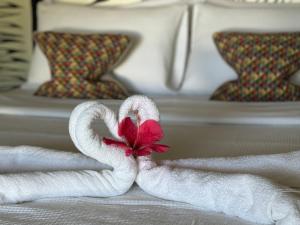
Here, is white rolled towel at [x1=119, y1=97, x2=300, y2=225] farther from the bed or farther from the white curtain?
the white curtain

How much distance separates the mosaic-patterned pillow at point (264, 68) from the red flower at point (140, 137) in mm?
1058

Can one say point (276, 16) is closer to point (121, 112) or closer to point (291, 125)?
point (291, 125)

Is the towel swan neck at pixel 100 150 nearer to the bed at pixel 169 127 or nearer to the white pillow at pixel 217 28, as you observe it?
the bed at pixel 169 127

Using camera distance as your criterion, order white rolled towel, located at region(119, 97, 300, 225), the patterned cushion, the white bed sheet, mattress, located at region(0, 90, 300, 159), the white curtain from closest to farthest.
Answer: white rolled towel, located at region(119, 97, 300, 225), mattress, located at region(0, 90, 300, 159), the white bed sheet, the patterned cushion, the white curtain

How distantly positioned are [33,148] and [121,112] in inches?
10.4

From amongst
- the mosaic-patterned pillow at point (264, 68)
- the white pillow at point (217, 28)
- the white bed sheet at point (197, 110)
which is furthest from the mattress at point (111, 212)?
the white pillow at point (217, 28)

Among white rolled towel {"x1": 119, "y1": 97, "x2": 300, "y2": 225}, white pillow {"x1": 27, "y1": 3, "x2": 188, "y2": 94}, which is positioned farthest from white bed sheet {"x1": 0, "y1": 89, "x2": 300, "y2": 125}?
white rolled towel {"x1": 119, "y1": 97, "x2": 300, "y2": 225}

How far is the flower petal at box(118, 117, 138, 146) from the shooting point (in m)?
1.01

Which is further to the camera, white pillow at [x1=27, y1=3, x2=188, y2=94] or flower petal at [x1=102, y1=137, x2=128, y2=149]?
white pillow at [x1=27, y1=3, x2=188, y2=94]

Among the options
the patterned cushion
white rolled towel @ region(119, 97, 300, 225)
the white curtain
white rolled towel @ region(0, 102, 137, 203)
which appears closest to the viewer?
white rolled towel @ region(119, 97, 300, 225)

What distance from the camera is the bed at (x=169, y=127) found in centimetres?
91

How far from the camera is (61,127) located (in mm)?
1616

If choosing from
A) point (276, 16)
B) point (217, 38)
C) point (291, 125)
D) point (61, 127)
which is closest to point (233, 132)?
point (291, 125)

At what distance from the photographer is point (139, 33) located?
2.23 m
